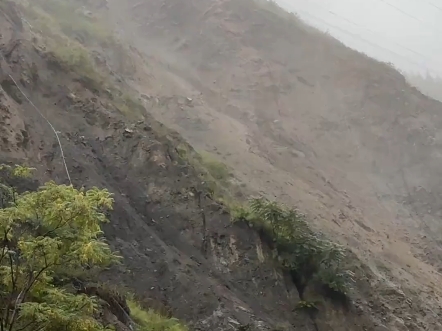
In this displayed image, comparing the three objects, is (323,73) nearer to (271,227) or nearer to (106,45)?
(106,45)

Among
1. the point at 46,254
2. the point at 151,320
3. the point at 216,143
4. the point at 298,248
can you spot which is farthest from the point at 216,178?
the point at 46,254

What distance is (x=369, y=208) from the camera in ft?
66.9

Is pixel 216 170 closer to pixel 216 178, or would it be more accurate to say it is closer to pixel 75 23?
pixel 216 178

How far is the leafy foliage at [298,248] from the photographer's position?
11.2 m

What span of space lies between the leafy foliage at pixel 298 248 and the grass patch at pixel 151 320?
329 cm

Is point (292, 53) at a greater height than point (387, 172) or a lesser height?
greater

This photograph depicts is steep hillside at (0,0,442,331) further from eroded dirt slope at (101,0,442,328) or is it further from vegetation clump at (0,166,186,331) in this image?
vegetation clump at (0,166,186,331)

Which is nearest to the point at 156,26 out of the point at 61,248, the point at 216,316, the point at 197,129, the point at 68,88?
the point at 197,129

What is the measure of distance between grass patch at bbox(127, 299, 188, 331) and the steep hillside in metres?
0.50

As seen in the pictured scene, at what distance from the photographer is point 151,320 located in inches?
332

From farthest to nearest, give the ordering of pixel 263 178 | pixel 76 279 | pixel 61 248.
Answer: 1. pixel 263 178
2. pixel 76 279
3. pixel 61 248

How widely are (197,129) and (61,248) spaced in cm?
1642

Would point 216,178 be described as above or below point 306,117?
below

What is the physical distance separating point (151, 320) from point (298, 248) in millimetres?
4214
